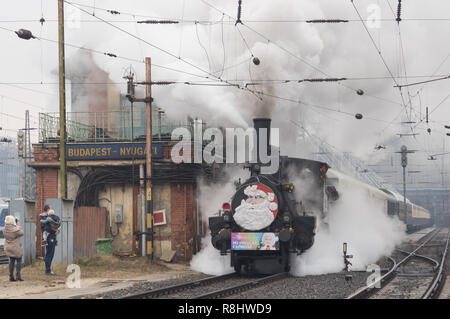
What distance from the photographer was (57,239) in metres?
16.4

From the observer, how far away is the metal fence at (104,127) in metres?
20.7

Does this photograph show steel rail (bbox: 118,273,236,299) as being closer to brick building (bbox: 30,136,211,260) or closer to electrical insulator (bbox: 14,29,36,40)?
brick building (bbox: 30,136,211,260)

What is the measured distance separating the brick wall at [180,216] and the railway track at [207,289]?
4.56 meters

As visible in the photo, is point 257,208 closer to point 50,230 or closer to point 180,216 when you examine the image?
point 50,230

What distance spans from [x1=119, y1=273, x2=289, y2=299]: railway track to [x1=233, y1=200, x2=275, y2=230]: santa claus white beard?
1212 millimetres

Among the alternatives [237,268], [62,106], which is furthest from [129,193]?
[237,268]

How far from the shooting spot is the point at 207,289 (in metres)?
12.8

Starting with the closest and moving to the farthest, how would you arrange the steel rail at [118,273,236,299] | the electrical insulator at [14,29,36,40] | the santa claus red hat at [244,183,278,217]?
1. the steel rail at [118,273,236,299]
2. the santa claus red hat at [244,183,278,217]
3. the electrical insulator at [14,29,36,40]

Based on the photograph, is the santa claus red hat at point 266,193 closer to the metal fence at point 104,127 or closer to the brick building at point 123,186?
the brick building at point 123,186

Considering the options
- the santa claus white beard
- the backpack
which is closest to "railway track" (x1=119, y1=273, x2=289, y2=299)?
the santa claus white beard

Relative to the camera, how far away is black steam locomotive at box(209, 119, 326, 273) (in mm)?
14609

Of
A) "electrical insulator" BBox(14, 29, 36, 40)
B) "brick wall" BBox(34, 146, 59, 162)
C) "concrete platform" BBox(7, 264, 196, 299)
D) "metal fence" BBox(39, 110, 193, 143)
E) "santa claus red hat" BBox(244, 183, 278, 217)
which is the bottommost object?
"concrete platform" BBox(7, 264, 196, 299)
